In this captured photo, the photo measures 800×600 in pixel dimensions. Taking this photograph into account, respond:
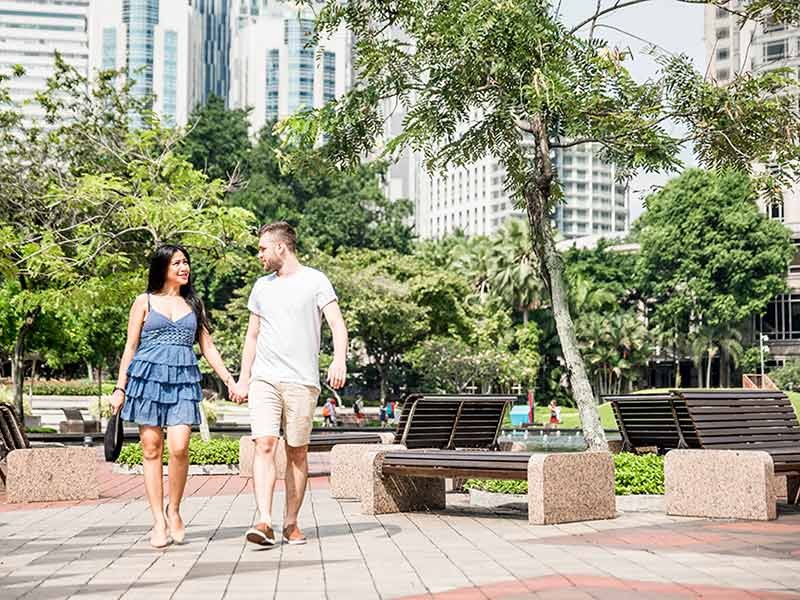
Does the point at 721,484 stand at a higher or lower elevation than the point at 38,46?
lower

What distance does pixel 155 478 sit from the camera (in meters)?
7.73

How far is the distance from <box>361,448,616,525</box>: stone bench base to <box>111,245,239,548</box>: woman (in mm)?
2192

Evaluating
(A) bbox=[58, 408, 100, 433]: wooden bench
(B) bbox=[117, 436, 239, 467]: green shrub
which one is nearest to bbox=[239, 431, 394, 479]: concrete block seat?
(B) bbox=[117, 436, 239, 467]: green shrub

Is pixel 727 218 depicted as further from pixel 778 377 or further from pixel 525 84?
pixel 525 84

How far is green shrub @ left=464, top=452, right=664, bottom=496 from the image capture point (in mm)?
10812

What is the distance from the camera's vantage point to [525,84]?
11688mm

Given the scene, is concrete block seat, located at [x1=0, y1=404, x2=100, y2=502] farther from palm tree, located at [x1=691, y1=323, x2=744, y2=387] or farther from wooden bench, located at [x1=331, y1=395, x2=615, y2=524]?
palm tree, located at [x1=691, y1=323, x2=744, y2=387]

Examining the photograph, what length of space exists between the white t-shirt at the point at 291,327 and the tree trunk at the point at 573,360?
4.20 metres

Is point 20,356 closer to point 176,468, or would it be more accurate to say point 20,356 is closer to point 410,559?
point 176,468

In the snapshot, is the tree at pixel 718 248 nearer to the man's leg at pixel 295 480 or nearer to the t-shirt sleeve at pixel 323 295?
the t-shirt sleeve at pixel 323 295

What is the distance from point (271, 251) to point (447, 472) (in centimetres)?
239

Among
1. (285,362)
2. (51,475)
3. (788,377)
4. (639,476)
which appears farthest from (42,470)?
(788,377)

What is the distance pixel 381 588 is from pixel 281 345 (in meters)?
2.11

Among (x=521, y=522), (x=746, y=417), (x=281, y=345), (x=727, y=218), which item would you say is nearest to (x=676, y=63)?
(x=746, y=417)
